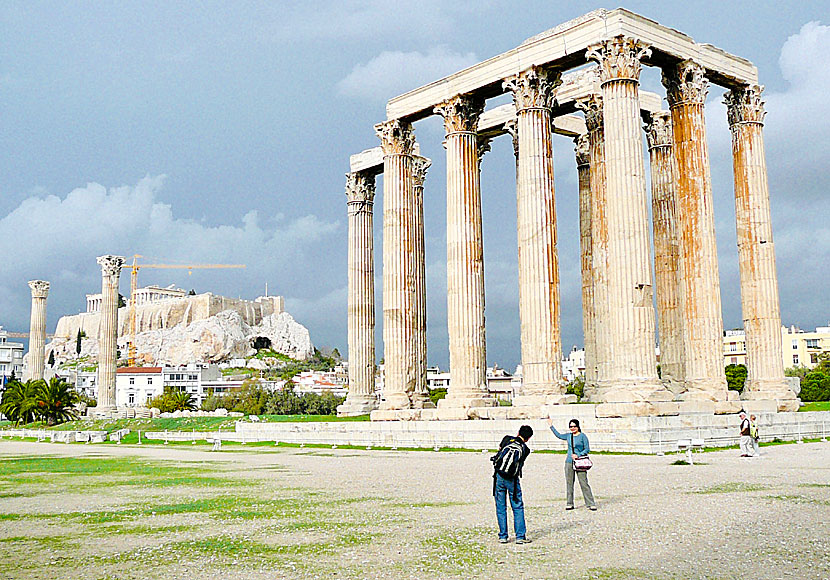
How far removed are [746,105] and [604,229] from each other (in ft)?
29.0

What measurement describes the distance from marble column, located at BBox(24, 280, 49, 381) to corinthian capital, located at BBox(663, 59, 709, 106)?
73139mm

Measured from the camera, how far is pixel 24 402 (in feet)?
262

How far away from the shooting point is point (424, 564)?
10055 mm

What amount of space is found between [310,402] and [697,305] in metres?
55.9

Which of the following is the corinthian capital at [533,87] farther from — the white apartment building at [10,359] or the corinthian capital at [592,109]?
the white apartment building at [10,359]

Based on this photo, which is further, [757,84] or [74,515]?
[757,84]

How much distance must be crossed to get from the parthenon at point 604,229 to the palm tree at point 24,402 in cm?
5200

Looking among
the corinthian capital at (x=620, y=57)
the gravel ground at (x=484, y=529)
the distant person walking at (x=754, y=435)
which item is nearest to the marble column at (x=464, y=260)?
the corinthian capital at (x=620, y=57)

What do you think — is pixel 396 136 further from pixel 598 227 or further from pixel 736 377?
pixel 736 377

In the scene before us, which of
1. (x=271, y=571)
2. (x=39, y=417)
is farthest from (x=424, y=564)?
(x=39, y=417)

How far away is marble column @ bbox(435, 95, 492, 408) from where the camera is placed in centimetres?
3700

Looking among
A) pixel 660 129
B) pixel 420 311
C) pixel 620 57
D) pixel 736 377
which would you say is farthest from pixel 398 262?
pixel 736 377

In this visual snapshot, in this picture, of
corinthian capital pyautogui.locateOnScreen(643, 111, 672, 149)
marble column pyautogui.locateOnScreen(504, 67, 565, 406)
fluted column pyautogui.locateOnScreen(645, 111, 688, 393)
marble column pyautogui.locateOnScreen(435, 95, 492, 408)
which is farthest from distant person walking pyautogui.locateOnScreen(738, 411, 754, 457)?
corinthian capital pyautogui.locateOnScreen(643, 111, 672, 149)

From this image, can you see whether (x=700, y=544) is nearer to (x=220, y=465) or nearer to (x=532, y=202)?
(x=220, y=465)
